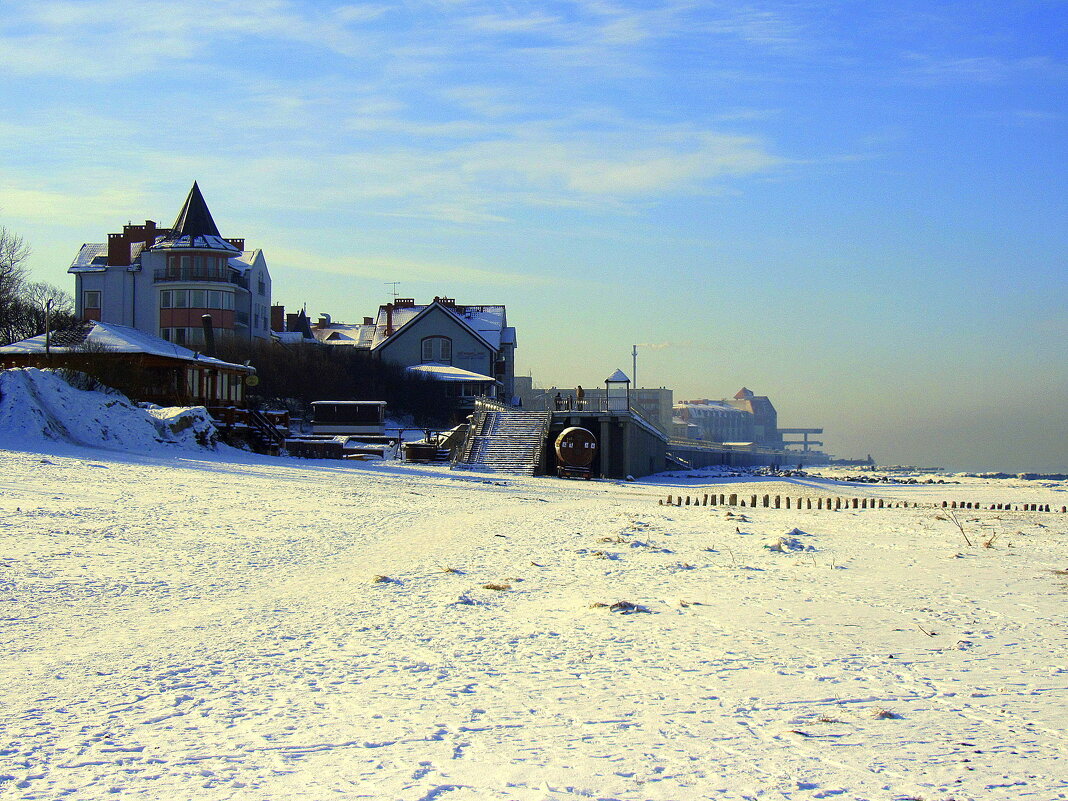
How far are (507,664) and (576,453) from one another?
3395 cm

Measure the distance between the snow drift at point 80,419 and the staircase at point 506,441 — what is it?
1134 centimetres

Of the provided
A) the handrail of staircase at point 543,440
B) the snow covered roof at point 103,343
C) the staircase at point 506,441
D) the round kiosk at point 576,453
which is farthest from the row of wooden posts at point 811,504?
the snow covered roof at point 103,343

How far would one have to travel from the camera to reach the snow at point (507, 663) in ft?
18.6

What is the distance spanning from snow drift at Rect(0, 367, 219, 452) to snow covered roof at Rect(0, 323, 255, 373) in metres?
5.06

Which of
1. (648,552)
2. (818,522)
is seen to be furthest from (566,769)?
(818,522)

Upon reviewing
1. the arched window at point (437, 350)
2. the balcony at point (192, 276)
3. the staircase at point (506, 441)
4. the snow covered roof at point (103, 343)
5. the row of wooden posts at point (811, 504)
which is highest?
the balcony at point (192, 276)

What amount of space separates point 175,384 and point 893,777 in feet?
130

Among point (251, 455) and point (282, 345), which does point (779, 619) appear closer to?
point (251, 455)

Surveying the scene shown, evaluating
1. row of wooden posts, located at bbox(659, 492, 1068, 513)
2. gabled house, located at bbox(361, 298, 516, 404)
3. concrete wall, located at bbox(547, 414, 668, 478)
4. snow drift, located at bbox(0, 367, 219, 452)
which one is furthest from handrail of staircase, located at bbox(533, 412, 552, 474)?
gabled house, located at bbox(361, 298, 516, 404)

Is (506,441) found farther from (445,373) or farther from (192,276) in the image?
(192,276)

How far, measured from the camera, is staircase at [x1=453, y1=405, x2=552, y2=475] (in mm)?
41531

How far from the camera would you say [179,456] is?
103 ft

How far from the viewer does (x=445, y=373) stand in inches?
2650

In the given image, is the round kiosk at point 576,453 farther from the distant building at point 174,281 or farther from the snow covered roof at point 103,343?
the distant building at point 174,281
